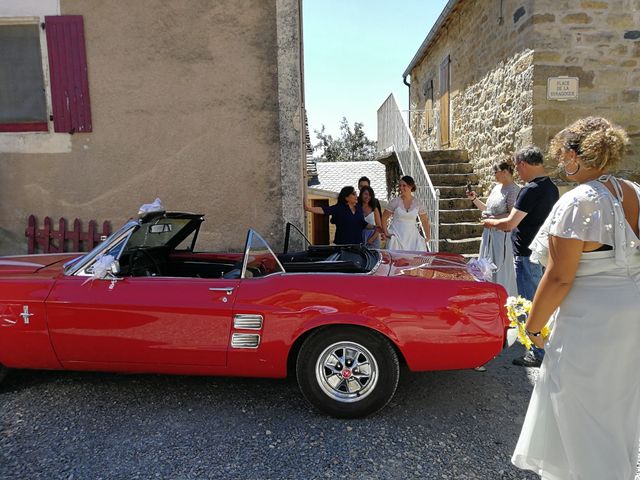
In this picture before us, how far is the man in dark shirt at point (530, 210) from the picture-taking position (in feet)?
12.1

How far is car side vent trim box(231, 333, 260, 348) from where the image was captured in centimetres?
285

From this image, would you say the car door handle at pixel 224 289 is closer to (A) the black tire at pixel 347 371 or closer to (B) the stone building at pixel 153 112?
(A) the black tire at pixel 347 371

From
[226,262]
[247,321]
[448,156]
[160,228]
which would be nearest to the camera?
[247,321]

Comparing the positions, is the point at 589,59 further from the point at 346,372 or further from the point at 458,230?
the point at 346,372

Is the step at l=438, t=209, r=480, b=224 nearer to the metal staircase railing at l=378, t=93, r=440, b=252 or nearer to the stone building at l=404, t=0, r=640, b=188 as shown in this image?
the metal staircase railing at l=378, t=93, r=440, b=252

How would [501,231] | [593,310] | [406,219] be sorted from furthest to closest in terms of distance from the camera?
[406,219]
[501,231]
[593,310]

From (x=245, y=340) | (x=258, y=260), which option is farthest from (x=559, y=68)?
(x=245, y=340)

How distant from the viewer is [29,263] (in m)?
3.51

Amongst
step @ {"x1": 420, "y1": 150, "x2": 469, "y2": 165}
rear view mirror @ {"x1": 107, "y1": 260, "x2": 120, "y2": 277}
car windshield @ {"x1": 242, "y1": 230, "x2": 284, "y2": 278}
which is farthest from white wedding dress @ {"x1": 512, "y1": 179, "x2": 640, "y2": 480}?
step @ {"x1": 420, "y1": 150, "x2": 469, "y2": 165}

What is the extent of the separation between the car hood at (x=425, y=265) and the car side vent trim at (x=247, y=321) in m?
0.84

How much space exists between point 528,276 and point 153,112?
4527 millimetres

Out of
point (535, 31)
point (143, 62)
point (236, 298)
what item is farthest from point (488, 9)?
point (236, 298)

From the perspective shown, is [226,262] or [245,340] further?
[226,262]

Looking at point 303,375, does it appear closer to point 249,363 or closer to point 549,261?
point 249,363
